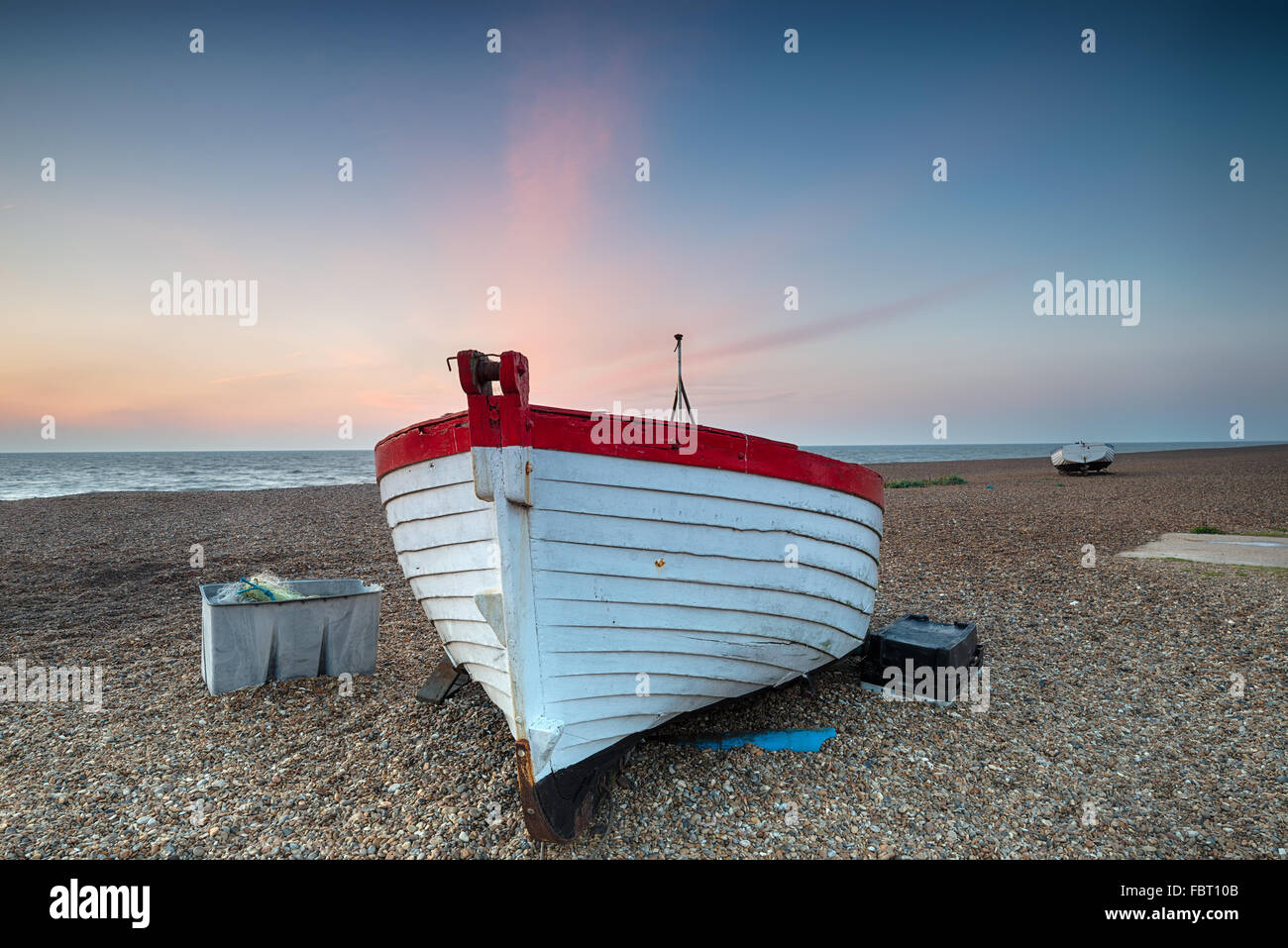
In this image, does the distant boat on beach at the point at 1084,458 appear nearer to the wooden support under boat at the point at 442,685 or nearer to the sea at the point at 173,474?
the sea at the point at 173,474

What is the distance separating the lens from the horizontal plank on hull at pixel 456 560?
3.50 m

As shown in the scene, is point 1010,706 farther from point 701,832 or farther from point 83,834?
point 83,834

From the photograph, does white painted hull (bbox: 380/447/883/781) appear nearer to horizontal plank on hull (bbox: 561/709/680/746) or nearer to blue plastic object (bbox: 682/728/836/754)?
horizontal plank on hull (bbox: 561/709/680/746)

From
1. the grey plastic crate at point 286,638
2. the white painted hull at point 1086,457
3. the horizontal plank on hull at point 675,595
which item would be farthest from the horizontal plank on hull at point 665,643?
the white painted hull at point 1086,457

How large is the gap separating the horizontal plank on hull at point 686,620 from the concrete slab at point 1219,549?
27.8ft

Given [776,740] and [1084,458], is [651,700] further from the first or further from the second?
[1084,458]

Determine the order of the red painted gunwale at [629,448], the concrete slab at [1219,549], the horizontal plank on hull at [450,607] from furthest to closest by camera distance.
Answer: the concrete slab at [1219,549]
the horizontal plank on hull at [450,607]
the red painted gunwale at [629,448]

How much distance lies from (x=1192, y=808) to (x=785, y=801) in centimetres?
225

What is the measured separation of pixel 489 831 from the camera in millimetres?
3588

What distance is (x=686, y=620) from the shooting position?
3.70 m

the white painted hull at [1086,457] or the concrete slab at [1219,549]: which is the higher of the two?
the white painted hull at [1086,457]

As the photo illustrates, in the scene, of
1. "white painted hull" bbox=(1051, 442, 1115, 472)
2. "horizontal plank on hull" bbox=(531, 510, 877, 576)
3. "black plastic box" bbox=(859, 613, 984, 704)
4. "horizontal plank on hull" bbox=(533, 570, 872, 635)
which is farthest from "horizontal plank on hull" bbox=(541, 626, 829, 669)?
"white painted hull" bbox=(1051, 442, 1115, 472)

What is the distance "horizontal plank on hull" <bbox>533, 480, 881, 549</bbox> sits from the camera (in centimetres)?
326

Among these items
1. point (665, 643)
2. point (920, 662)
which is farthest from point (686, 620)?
point (920, 662)
